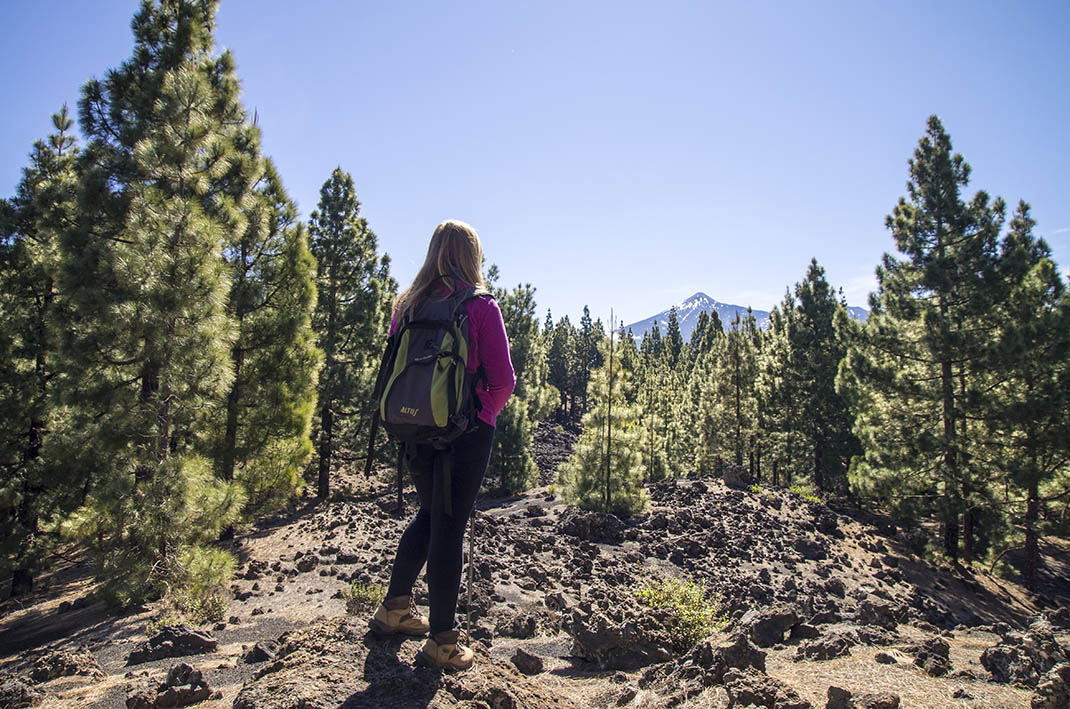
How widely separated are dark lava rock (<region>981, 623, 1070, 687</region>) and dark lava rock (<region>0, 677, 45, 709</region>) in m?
6.26

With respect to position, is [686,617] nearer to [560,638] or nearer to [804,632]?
[804,632]

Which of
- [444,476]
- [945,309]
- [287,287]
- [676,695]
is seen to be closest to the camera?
[444,476]

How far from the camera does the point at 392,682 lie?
2697mm

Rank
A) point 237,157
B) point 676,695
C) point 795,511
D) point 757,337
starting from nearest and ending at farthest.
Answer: point 676,695, point 237,157, point 795,511, point 757,337

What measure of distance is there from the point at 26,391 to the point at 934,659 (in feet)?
45.0

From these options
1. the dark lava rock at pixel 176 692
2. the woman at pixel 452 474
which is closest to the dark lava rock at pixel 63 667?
the dark lava rock at pixel 176 692

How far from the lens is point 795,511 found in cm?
1786

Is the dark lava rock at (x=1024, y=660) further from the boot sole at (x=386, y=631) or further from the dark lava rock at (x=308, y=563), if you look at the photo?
the dark lava rock at (x=308, y=563)

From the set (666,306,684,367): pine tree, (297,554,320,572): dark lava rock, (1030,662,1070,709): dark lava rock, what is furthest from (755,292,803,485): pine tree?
(666,306,684,367): pine tree

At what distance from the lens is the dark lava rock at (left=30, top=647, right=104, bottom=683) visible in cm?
398

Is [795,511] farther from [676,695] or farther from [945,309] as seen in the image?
[676,695]

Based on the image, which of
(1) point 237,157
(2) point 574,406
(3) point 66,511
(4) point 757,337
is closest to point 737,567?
(1) point 237,157

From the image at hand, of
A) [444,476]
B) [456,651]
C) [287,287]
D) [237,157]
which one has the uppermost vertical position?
[237,157]

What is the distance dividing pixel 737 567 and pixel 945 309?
10384 millimetres
